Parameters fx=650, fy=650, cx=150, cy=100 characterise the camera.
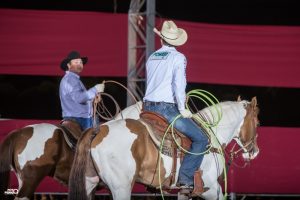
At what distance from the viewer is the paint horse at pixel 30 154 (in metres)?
7.44

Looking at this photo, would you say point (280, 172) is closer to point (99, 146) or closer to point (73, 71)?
point (73, 71)

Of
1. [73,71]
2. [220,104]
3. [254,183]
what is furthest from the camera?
[254,183]

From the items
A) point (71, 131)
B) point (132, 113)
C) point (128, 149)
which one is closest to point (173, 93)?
point (128, 149)

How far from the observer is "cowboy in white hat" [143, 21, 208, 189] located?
6.59m

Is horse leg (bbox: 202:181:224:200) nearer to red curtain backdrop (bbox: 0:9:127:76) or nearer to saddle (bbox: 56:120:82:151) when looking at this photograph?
saddle (bbox: 56:120:82:151)

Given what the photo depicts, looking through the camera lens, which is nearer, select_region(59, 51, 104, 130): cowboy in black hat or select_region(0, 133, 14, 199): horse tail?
select_region(0, 133, 14, 199): horse tail

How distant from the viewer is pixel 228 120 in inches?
289

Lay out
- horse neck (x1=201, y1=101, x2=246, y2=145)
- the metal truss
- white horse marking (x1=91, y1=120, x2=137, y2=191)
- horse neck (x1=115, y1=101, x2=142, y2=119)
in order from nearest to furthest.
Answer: white horse marking (x1=91, y1=120, x2=137, y2=191), horse neck (x1=201, y1=101, x2=246, y2=145), horse neck (x1=115, y1=101, x2=142, y2=119), the metal truss

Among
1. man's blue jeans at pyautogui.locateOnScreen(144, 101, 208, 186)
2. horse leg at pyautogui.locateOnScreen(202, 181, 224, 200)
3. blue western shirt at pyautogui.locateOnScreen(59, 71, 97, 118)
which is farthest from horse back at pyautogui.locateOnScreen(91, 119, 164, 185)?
blue western shirt at pyautogui.locateOnScreen(59, 71, 97, 118)

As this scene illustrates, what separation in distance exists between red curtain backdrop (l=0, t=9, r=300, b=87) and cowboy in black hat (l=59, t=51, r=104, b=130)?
2.34 m

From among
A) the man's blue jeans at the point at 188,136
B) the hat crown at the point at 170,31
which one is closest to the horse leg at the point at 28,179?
the man's blue jeans at the point at 188,136

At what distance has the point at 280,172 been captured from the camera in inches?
414

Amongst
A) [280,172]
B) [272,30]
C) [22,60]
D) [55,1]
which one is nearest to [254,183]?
[280,172]

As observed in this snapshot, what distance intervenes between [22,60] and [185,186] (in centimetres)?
476
